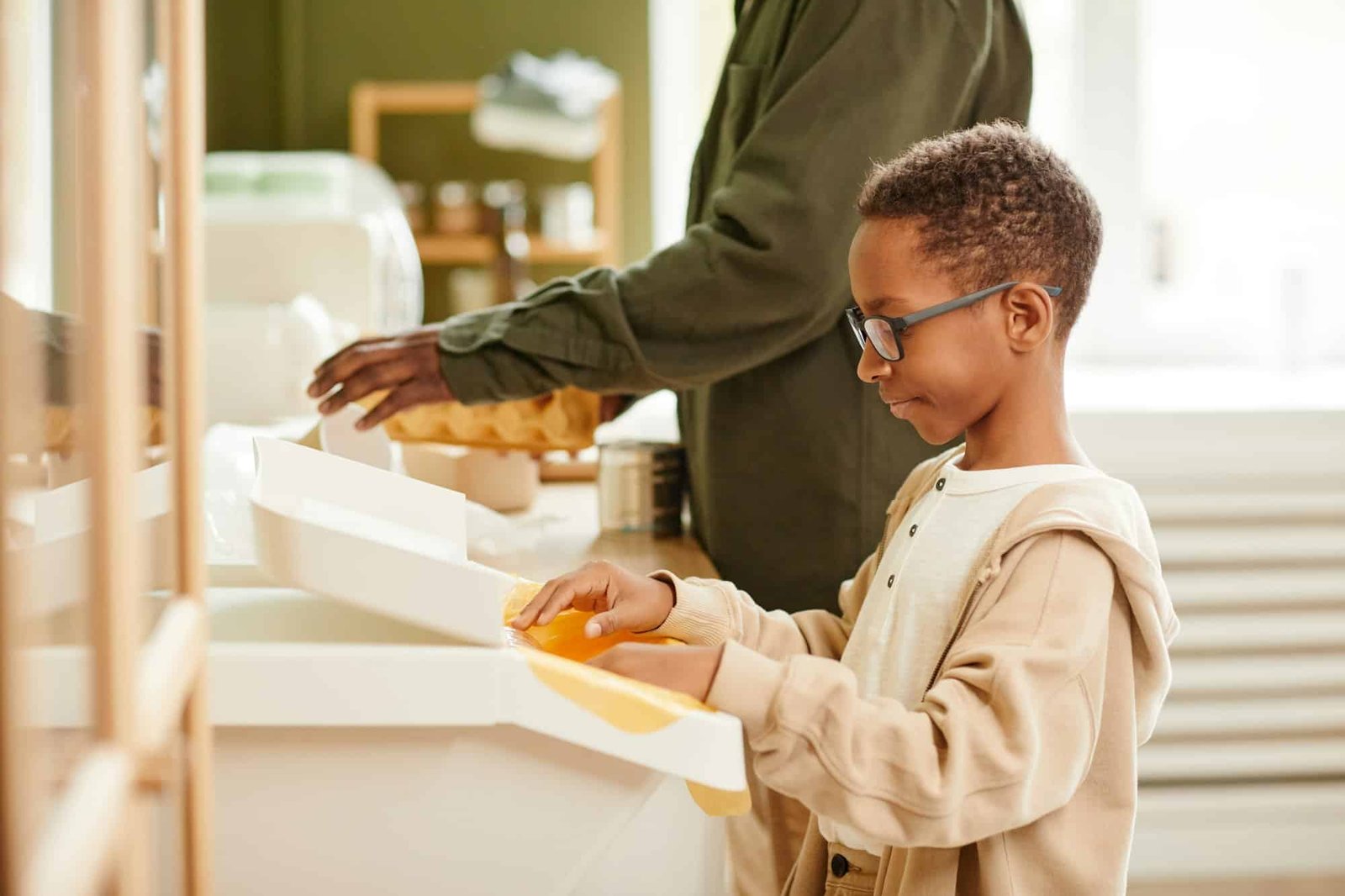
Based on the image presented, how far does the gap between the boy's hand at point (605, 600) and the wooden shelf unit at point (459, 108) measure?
9.29 ft

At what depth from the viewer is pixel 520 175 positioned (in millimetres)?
3822

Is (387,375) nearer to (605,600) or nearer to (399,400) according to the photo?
(399,400)

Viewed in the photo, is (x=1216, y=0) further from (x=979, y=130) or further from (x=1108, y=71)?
(x=979, y=130)

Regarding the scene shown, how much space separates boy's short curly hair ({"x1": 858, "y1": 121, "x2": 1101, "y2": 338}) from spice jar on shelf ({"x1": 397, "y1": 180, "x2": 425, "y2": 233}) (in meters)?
3.01

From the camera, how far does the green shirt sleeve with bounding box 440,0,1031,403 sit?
1.00 meters

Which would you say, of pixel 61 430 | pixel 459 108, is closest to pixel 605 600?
pixel 61 430

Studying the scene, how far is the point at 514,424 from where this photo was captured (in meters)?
1.42

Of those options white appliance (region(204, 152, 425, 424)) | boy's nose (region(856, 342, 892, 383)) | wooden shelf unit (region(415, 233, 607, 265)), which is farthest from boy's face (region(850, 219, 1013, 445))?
wooden shelf unit (region(415, 233, 607, 265))

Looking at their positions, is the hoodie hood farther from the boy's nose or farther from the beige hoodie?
the boy's nose

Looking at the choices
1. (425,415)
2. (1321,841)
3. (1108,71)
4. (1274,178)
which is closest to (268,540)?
(425,415)

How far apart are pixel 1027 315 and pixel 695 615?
287 mm

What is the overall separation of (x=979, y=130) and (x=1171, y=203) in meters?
1.84

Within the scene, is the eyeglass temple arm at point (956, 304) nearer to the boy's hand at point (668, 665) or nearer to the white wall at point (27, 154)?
the boy's hand at point (668, 665)

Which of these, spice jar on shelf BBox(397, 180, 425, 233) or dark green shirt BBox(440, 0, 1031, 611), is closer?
dark green shirt BBox(440, 0, 1031, 611)
